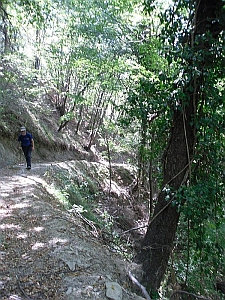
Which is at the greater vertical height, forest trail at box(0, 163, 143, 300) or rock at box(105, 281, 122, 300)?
forest trail at box(0, 163, 143, 300)

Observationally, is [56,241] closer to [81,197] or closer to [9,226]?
[9,226]

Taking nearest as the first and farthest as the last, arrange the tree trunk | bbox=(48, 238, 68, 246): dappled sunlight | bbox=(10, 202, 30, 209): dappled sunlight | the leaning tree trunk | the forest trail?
the forest trail, bbox=(48, 238, 68, 246): dappled sunlight, the leaning tree trunk, the tree trunk, bbox=(10, 202, 30, 209): dappled sunlight

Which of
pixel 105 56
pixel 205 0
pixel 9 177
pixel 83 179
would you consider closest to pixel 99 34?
pixel 105 56

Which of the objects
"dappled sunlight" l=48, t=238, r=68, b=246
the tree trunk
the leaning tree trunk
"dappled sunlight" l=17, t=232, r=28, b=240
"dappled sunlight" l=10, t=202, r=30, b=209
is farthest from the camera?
"dappled sunlight" l=10, t=202, r=30, b=209

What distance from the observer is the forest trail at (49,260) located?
3.26m

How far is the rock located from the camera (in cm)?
327

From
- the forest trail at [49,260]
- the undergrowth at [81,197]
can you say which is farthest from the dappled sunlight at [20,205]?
the undergrowth at [81,197]

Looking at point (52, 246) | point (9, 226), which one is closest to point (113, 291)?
point (52, 246)

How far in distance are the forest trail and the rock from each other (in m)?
0.06

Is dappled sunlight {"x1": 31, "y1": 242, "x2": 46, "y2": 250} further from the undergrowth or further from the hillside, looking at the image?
the undergrowth

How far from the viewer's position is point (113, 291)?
3365 mm

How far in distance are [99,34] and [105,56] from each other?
30.4 inches

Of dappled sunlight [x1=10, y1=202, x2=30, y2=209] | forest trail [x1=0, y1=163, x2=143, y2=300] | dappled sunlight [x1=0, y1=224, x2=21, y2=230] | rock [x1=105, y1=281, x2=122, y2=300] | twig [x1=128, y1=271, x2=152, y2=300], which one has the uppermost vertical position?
dappled sunlight [x1=10, y1=202, x2=30, y2=209]

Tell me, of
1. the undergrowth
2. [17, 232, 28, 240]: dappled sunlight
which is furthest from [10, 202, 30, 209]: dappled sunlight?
[17, 232, 28, 240]: dappled sunlight
